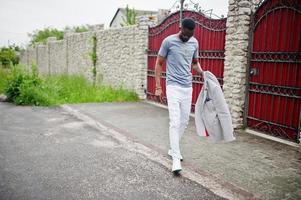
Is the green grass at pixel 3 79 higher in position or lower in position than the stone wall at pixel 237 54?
lower

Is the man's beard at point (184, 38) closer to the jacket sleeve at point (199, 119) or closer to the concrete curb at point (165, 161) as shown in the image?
the jacket sleeve at point (199, 119)

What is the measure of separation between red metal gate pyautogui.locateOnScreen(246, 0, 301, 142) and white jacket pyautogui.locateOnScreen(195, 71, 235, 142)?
212 cm

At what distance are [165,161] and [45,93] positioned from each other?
7.32 m

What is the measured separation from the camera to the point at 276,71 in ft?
22.4

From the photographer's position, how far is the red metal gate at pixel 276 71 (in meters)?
6.43

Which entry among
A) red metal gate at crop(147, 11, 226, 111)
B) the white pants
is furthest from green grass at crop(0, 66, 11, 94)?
the white pants

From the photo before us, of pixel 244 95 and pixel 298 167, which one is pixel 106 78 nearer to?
pixel 244 95

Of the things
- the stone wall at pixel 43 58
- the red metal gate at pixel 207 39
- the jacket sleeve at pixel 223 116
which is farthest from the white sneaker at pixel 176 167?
the stone wall at pixel 43 58

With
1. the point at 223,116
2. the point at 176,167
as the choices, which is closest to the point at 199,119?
the point at 223,116

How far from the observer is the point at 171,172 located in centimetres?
489

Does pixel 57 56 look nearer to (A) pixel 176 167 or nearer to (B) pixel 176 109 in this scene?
(B) pixel 176 109

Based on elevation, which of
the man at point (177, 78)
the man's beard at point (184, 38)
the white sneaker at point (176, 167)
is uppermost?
the man's beard at point (184, 38)

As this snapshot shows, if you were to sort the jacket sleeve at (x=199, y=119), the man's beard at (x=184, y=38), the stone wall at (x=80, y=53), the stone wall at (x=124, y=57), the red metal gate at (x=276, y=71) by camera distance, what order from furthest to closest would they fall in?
the stone wall at (x=80, y=53) < the stone wall at (x=124, y=57) < the red metal gate at (x=276, y=71) < the jacket sleeve at (x=199, y=119) < the man's beard at (x=184, y=38)

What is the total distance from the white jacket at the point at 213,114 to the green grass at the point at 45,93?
284 inches
